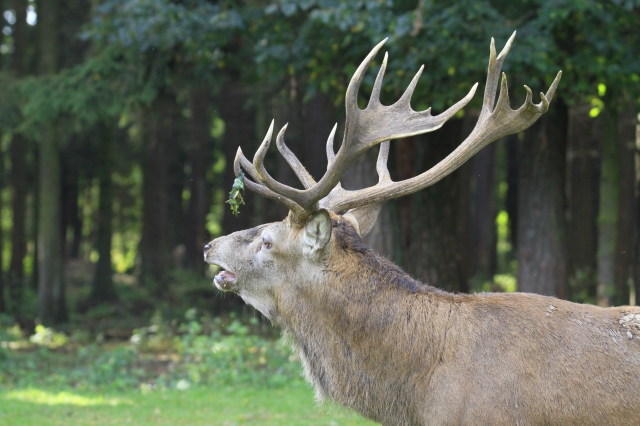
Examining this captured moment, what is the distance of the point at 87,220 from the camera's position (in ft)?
115

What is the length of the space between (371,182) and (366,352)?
6013 mm

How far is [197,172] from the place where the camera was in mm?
20922

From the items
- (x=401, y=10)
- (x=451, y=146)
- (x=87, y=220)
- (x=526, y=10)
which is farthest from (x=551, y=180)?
(x=87, y=220)

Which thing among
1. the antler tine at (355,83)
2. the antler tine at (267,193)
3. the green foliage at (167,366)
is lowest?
the green foliage at (167,366)

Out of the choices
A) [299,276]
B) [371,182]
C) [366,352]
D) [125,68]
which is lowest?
[366,352]

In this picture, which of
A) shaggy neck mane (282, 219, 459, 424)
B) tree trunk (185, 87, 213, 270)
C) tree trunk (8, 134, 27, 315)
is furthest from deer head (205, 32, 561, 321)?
tree trunk (8, 134, 27, 315)

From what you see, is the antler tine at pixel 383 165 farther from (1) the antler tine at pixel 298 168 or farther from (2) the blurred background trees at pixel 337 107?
(2) the blurred background trees at pixel 337 107

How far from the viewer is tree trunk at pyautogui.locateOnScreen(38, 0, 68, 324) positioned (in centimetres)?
1541

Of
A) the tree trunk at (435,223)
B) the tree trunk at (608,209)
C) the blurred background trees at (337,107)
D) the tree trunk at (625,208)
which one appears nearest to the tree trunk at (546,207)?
the blurred background trees at (337,107)

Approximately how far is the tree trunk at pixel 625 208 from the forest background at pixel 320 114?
4cm

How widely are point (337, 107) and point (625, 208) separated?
585 centimetres

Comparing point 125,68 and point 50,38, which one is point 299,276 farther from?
point 50,38

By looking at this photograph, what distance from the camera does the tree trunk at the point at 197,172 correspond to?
19.7 meters

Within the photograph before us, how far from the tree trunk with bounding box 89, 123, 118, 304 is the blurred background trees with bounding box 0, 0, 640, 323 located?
0.14ft
